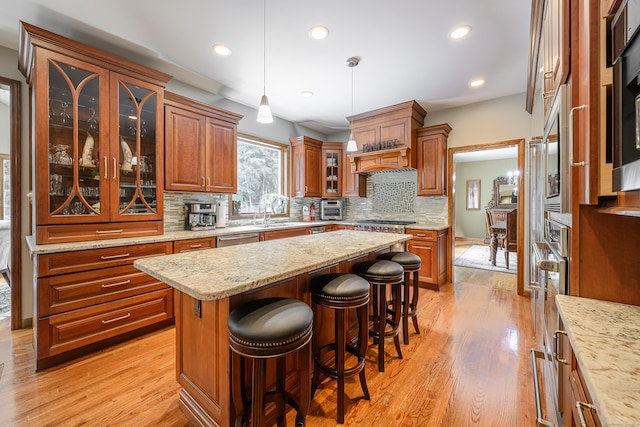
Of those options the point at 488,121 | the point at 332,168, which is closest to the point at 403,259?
the point at 488,121

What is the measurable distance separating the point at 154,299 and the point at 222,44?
256cm

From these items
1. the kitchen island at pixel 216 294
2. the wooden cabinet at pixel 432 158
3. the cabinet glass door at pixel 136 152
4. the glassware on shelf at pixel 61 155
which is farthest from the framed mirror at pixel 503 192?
the glassware on shelf at pixel 61 155

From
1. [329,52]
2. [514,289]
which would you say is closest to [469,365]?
[514,289]

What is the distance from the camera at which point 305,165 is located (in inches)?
189

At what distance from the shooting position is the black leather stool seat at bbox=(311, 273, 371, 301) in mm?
1495

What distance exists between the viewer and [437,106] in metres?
4.07

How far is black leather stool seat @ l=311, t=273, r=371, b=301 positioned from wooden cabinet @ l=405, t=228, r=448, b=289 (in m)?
2.52

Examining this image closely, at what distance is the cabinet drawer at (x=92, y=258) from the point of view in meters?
1.98

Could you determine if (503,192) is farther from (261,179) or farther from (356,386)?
(356,386)

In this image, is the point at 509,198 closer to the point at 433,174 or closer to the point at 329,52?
the point at 433,174

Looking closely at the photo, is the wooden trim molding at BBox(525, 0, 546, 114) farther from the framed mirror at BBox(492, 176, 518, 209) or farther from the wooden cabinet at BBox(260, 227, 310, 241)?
the framed mirror at BBox(492, 176, 518, 209)

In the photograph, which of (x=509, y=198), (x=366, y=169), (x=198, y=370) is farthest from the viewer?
(x=509, y=198)

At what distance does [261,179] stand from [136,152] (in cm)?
208

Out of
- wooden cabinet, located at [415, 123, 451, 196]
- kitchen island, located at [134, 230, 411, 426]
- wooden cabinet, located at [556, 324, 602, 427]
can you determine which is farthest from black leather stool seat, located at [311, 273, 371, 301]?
wooden cabinet, located at [415, 123, 451, 196]
